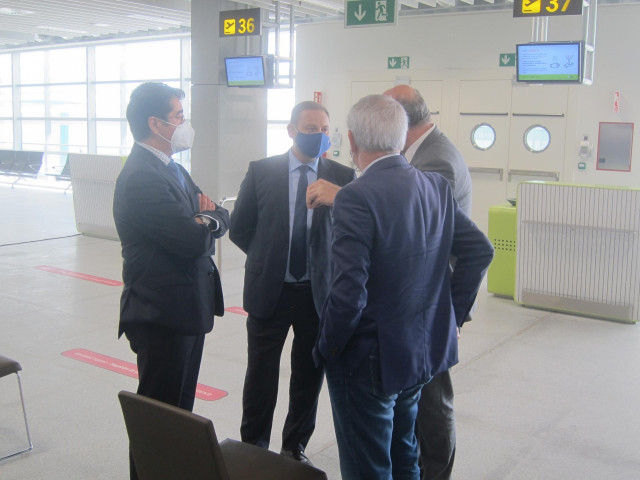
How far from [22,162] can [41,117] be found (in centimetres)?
398

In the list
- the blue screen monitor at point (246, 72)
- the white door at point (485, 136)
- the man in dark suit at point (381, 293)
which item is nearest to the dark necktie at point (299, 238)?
the man in dark suit at point (381, 293)

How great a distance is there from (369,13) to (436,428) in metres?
6.51

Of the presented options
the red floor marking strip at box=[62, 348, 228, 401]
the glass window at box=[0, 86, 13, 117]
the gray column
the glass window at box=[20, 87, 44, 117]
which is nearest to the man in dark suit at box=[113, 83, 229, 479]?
the red floor marking strip at box=[62, 348, 228, 401]

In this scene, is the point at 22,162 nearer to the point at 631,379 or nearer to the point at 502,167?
the point at 502,167

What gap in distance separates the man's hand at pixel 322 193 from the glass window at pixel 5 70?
2209 cm

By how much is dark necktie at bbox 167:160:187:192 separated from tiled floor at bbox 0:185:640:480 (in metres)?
1.48

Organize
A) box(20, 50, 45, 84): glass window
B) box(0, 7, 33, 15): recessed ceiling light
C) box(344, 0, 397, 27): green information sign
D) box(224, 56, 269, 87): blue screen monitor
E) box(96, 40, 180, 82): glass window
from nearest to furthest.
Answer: box(344, 0, 397, 27): green information sign < box(224, 56, 269, 87): blue screen monitor < box(0, 7, 33, 15): recessed ceiling light < box(96, 40, 180, 82): glass window < box(20, 50, 45, 84): glass window

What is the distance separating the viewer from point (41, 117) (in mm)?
21188

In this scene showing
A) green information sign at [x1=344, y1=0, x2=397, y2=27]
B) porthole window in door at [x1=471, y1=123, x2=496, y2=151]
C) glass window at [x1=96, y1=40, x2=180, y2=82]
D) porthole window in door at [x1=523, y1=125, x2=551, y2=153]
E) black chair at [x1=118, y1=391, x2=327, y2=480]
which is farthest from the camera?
glass window at [x1=96, y1=40, x2=180, y2=82]

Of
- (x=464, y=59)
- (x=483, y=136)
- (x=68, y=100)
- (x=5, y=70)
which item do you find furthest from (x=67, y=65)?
(x=483, y=136)

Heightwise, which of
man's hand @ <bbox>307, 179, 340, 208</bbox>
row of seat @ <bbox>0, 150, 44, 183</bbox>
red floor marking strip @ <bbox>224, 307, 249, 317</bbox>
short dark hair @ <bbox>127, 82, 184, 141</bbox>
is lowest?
red floor marking strip @ <bbox>224, 307, 249, 317</bbox>

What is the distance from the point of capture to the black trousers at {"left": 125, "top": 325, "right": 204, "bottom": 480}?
2.62 meters

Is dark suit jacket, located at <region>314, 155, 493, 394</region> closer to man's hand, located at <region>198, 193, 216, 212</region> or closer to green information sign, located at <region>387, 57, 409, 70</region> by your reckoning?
man's hand, located at <region>198, 193, 216, 212</region>

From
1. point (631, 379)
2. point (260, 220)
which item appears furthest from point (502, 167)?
point (260, 220)
